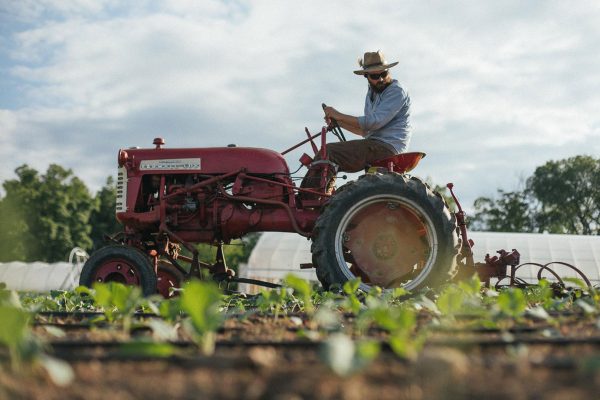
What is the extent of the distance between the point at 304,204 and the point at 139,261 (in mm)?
1488

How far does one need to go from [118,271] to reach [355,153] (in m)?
2.27

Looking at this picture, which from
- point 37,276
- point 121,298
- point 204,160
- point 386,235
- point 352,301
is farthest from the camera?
point 37,276

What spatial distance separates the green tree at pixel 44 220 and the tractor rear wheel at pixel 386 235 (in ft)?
172

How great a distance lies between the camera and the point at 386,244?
5.67 metres

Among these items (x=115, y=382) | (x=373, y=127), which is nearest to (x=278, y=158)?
(x=373, y=127)

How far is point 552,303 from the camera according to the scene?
11.2ft

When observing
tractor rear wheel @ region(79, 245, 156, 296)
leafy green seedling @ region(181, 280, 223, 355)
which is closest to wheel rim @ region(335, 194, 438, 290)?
tractor rear wheel @ region(79, 245, 156, 296)

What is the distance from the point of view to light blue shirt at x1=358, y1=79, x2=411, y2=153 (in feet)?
20.0

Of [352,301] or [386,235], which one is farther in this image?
[386,235]

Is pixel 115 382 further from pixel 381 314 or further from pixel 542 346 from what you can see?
pixel 542 346

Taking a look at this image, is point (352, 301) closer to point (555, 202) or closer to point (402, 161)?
point (402, 161)

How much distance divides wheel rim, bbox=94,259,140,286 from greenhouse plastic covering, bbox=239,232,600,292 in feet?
62.0

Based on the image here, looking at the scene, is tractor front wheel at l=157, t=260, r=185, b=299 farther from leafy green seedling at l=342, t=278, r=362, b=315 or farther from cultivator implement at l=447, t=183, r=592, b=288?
leafy green seedling at l=342, t=278, r=362, b=315

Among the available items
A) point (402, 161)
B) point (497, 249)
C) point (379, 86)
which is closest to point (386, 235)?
point (402, 161)
